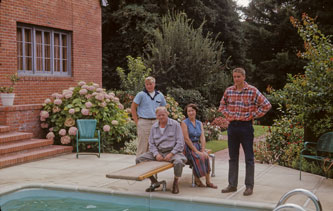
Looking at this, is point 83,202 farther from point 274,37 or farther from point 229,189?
point 274,37

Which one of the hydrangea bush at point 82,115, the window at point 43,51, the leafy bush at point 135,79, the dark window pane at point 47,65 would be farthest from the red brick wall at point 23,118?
the leafy bush at point 135,79

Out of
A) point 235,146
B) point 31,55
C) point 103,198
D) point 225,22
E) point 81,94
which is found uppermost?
point 225,22

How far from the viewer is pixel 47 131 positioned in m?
11.6

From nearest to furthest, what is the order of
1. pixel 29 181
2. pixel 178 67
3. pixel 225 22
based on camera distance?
pixel 29 181 → pixel 178 67 → pixel 225 22

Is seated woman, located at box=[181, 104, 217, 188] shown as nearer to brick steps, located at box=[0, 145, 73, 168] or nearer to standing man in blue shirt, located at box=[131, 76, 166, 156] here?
standing man in blue shirt, located at box=[131, 76, 166, 156]

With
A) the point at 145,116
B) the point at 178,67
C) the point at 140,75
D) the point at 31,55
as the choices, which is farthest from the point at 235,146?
the point at 178,67

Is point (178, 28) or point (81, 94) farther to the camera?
point (178, 28)

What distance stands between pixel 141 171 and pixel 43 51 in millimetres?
8178

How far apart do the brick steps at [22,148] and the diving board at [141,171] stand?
3.85 meters

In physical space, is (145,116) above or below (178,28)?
below

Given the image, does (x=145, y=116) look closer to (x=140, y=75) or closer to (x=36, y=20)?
(x=36, y=20)

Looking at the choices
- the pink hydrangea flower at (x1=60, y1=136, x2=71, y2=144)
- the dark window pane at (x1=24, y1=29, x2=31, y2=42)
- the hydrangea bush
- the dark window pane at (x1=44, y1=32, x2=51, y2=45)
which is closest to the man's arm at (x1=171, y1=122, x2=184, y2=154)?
the hydrangea bush

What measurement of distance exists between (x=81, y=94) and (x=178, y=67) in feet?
→ 24.0

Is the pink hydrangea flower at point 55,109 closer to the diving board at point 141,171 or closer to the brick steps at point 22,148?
the brick steps at point 22,148
